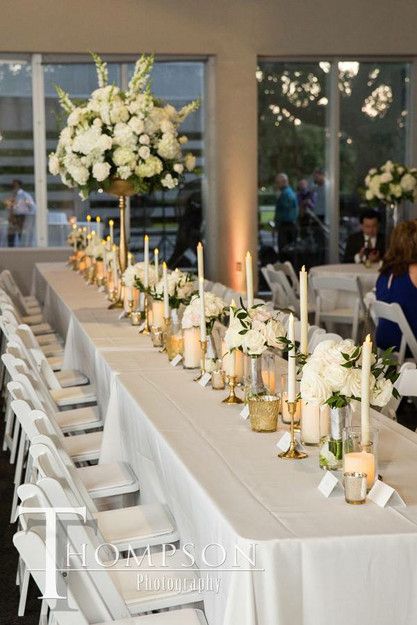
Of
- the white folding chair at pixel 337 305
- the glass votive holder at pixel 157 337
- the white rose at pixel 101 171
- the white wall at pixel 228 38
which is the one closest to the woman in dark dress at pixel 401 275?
the white folding chair at pixel 337 305

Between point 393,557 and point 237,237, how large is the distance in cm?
1017

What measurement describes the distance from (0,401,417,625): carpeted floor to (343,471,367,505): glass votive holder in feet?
6.11

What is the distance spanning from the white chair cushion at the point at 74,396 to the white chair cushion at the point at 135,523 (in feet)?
6.65

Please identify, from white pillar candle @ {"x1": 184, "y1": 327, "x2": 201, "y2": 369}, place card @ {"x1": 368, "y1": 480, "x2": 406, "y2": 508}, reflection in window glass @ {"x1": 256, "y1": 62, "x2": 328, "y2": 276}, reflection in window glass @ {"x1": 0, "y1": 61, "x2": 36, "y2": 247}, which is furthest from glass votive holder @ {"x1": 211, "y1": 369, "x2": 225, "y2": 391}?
reflection in window glass @ {"x1": 256, "y1": 62, "x2": 328, "y2": 276}

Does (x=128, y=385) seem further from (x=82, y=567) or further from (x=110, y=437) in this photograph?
(x=82, y=567)

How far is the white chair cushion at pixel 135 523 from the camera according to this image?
355 cm

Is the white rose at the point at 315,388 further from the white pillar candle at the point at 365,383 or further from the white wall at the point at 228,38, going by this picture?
the white wall at the point at 228,38

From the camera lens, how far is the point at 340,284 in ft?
27.9

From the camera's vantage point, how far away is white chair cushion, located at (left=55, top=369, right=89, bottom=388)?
622 centimetres

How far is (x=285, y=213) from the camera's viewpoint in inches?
513

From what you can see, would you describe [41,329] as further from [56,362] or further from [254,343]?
[254,343]

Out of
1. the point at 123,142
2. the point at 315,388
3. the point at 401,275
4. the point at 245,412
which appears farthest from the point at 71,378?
the point at 315,388

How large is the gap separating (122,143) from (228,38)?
616 centimetres

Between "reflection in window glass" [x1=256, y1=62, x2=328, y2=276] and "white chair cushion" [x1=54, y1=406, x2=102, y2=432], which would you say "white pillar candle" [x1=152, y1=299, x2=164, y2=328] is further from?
"reflection in window glass" [x1=256, y1=62, x2=328, y2=276]
